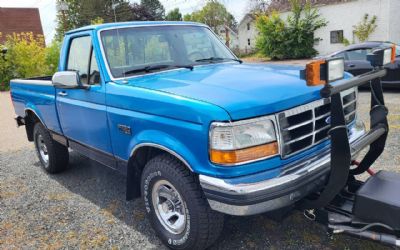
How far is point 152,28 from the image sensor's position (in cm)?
420

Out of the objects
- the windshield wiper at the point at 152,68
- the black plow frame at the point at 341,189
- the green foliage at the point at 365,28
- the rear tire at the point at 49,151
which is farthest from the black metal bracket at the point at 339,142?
Answer: the green foliage at the point at 365,28

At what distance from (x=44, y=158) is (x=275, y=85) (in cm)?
417

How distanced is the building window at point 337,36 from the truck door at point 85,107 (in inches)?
1020

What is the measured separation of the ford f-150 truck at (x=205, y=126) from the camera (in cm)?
260

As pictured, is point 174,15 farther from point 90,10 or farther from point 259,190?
point 259,190

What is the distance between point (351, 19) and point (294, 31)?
154 inches

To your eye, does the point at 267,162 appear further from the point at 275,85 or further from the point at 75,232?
the point at 75,232

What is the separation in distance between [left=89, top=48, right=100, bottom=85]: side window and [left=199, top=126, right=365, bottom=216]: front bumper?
5.83ft

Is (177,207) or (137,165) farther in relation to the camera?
Result: (137,165)

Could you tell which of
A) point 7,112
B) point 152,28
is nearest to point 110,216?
point 152,28

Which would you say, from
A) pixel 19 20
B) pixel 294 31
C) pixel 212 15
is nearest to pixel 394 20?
pixel 294 31

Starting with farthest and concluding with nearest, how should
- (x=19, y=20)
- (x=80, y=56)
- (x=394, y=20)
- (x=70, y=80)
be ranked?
(x=19, y=20) → (x=394, y=20) → (x=80, y=56) → (x=70, y=80)

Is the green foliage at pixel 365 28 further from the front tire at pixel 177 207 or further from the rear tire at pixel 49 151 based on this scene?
the front tire at pixel 177 207

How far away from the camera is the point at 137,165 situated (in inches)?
138
